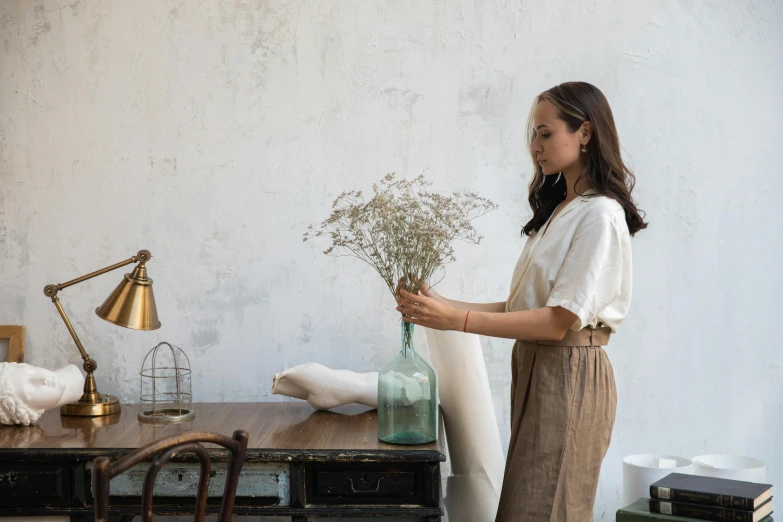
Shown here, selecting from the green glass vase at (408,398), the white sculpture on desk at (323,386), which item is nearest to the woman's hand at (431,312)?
the green glass vase at (408,398)

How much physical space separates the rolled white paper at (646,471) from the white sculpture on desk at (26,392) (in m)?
1.79

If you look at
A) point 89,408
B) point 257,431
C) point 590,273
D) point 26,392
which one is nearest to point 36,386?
point 26,392

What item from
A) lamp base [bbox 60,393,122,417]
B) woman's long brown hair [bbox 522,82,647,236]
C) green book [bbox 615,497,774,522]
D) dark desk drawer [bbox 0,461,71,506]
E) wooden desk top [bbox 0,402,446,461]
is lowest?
green book [bbox 615,497,774,522]

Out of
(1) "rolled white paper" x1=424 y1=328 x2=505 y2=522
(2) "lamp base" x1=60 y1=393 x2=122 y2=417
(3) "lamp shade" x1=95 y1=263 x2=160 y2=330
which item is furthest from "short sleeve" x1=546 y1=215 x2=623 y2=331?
(2) "lamp base" x1=60 y1=393 x2=122 y2=417

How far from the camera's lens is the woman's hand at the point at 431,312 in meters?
1.91

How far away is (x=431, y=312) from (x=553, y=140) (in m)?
0.54

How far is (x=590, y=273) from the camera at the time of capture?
6.01 ft

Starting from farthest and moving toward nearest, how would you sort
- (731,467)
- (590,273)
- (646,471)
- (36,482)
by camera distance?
(731,467)
(646,471)
(36,482)
(590,273)

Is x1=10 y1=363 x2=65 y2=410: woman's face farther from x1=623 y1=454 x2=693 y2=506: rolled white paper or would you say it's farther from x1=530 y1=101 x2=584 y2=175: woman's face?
x1=623 y1=454 x2=693 y2=506: rolled white paper

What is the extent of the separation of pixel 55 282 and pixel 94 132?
0.56m

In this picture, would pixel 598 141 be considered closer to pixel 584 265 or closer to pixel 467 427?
pixel 584 265

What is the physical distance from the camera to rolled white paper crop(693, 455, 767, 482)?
2387mm

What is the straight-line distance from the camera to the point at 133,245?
278 cm

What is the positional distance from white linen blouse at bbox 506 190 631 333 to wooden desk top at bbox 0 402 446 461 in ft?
1.64
